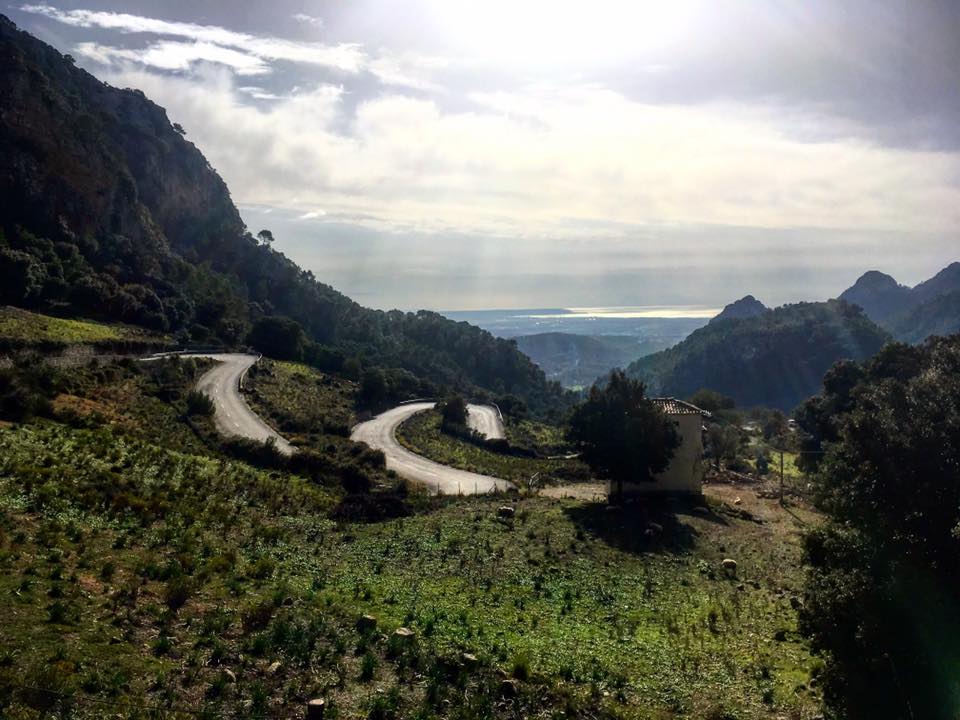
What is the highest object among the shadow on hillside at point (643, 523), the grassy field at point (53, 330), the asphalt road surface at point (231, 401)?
the grassy field at point (53, 330)

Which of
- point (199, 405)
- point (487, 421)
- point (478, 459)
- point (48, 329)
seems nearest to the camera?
point (199, 405)

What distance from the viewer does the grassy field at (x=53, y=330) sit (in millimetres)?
43516

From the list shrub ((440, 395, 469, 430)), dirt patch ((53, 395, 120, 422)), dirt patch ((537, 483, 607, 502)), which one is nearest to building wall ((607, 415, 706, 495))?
dirt patch ((537, 483, 607, 502))

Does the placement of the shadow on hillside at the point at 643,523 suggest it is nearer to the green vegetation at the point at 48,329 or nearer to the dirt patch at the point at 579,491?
the dirt patch at the point at 579,491

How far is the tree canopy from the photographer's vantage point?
31.0m

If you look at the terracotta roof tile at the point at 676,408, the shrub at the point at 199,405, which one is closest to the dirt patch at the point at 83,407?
the shrub at the point at 199,405

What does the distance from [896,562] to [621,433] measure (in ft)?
68.2

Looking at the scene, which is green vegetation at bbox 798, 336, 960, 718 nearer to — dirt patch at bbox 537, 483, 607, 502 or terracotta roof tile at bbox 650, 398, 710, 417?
dirt patch at bbox 537, 483, 607, 502

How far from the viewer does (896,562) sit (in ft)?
33.5

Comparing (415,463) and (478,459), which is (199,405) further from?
(478,459)

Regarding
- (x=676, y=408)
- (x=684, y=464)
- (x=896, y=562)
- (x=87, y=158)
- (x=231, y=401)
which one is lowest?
(x=231, y=401)

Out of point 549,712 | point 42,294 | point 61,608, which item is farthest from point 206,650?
point 42,294

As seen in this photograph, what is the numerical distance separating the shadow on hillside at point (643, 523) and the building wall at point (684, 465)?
2.63 metres

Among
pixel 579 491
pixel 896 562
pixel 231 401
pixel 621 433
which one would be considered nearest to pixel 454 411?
pixel 231 401
